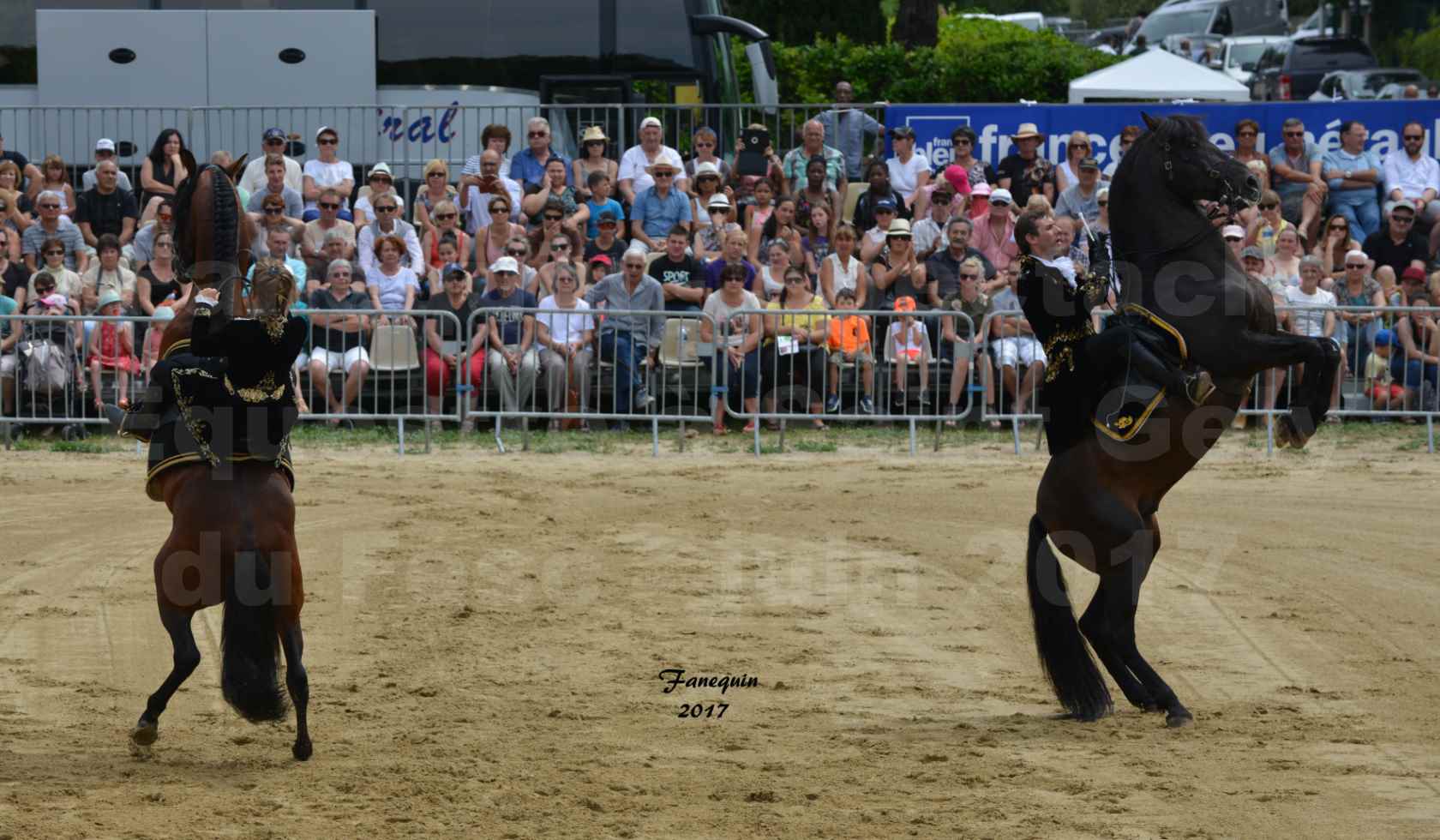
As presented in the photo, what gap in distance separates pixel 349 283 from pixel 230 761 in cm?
923

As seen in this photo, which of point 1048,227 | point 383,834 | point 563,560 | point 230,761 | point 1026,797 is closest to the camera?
point 383,834

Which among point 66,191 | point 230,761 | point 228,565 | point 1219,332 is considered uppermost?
point 66,191

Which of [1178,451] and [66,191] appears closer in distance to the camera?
[1178,451]

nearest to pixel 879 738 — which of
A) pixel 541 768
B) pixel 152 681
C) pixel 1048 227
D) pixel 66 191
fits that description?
pixel 541 768

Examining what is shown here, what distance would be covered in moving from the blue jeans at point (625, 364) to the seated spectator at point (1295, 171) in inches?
263

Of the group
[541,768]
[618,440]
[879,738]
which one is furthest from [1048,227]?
[541,768]

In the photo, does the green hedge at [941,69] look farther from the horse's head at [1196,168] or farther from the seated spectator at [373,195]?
the horse's head at [1196,168]

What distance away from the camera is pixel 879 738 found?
723 centimetres

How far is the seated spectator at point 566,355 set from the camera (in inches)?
586

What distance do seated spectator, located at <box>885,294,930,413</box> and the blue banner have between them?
4057mm

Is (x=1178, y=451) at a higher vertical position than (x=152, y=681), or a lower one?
higher

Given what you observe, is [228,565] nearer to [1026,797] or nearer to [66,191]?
[1026,797]

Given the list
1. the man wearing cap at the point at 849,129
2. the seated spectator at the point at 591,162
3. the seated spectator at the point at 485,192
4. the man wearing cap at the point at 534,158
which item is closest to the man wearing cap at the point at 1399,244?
the man wearing cap at the point at 849,129

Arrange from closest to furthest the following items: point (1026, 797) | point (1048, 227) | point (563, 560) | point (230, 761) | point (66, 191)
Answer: point (1026, 797), point (230, 761), point (563, 560), point (1048, 227), point (66, 191)
